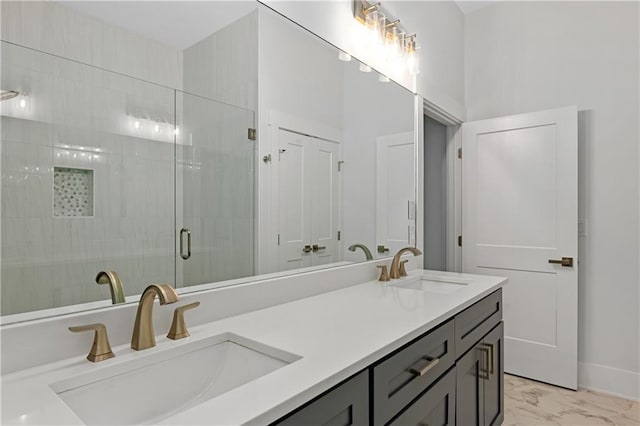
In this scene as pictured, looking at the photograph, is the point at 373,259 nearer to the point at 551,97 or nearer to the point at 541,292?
the point at 541,292

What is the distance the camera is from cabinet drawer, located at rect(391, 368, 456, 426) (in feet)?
3.76

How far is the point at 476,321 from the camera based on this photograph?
1.68 m

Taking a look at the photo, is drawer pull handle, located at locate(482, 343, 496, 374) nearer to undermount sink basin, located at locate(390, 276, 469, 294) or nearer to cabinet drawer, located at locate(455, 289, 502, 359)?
cabinet drawer, located at locate(455, 289, 502, 359)

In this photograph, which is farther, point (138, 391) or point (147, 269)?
point (147, 269)

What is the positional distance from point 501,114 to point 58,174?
312 centimetres

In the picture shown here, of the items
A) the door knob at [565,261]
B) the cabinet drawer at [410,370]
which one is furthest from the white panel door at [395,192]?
the door knob at [565,261]

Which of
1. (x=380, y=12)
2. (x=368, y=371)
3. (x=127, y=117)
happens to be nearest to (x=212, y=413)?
(x=368, y=371)

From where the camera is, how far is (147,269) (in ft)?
3.61

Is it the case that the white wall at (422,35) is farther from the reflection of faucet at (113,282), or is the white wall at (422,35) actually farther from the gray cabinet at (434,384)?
the gray cabinet at (434,384)

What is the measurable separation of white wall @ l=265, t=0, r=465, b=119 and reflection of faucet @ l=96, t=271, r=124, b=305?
1119 mm

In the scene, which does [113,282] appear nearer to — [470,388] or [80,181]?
[80,181]

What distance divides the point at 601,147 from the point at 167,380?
9.95ft

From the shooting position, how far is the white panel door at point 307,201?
61.1 inches

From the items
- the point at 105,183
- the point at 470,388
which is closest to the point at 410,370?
the point at 470,388
